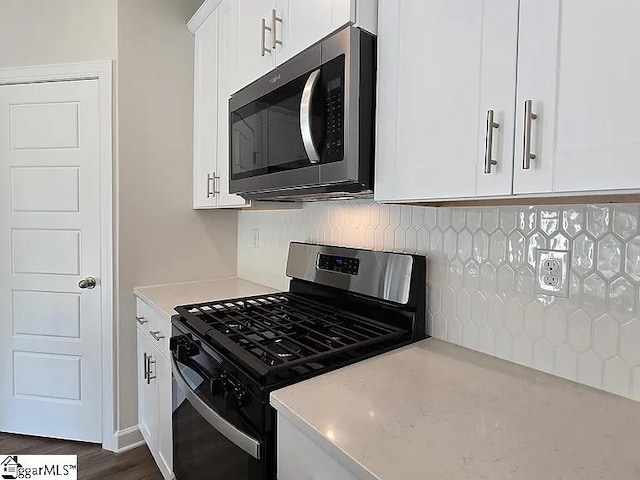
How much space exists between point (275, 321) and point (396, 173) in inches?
29.3

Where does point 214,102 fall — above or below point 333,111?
above

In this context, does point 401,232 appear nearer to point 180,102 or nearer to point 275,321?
point 275,321

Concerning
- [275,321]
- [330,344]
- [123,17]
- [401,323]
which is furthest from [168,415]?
[123,17]

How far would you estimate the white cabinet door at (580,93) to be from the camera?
690 millimetres

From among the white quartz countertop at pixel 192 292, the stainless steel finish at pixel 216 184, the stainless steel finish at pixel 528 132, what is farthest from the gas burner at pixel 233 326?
the stainless steel finish at pixel 528 132

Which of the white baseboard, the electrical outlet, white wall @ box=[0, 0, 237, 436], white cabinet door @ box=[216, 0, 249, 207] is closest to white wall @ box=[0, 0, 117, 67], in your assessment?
white wall @ box=[0, 0, 237, 436]

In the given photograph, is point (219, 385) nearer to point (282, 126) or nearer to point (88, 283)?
point (282, 126)

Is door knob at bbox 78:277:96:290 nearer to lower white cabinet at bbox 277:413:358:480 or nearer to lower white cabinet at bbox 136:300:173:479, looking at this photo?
lower white cabinet at bbox 136:300:173:479

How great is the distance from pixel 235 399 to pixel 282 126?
90 cm

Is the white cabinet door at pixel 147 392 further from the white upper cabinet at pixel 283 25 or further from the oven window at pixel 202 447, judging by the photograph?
the white upper cabinet at pixel 283 25

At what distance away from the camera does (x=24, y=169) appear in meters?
2.34

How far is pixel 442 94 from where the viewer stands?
1.00 meters

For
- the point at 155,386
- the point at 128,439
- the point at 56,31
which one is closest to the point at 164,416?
the point at 155,386

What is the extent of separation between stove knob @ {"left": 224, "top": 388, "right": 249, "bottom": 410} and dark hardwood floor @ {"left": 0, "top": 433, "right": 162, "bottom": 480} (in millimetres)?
1325
